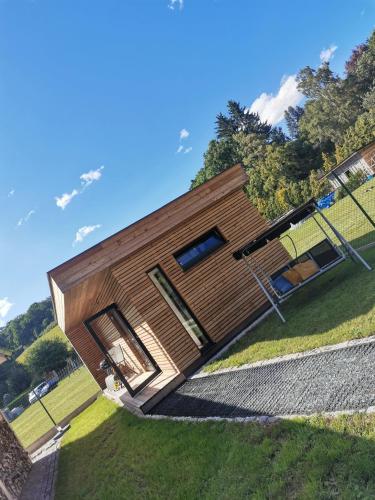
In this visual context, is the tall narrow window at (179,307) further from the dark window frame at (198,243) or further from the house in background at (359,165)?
the house in background at (359,165)

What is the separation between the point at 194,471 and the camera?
407 centimetres

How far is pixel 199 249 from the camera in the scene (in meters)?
9.39

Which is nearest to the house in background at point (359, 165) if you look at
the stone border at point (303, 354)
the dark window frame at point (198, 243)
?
the dark window frame at point (198, 243)

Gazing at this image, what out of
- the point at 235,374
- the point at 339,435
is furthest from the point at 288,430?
the point at 235,374

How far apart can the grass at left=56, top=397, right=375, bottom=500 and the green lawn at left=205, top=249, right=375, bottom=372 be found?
1746mm

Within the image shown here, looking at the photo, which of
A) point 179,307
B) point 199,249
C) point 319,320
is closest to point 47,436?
point 179,307

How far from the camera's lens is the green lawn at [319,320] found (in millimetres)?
5211

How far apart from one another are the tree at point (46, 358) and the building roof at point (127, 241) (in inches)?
1428

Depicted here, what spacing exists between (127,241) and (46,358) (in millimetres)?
39386

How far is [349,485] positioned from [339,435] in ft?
1.84

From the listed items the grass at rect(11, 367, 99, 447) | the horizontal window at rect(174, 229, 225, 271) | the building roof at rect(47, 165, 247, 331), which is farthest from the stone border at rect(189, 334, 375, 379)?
the grass at rect(11, 367, 99, 447)

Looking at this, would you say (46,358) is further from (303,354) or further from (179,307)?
(303,354)

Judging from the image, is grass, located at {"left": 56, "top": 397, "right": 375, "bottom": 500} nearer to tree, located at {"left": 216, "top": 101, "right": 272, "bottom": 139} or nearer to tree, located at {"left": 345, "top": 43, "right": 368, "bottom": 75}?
tree, located at {"left": 216, "top": 101, "right": 272, "bottom": 139}

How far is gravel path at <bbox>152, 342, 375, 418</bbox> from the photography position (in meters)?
3.59
